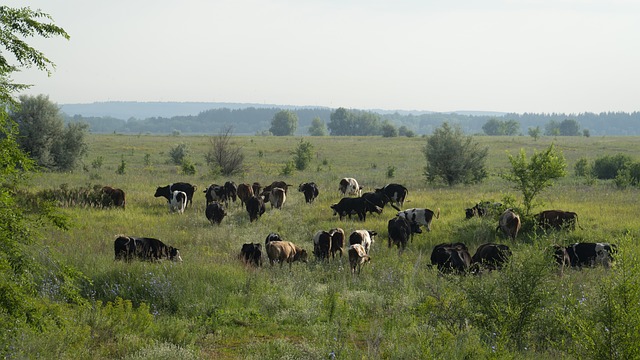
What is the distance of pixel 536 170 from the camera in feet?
55.8

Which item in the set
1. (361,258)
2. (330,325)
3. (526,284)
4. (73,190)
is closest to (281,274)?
(361,258)

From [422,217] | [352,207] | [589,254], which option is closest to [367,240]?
[422,217]

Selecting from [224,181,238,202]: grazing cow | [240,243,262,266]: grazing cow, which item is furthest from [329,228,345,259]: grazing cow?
[224,181,238,202]: grazing cow

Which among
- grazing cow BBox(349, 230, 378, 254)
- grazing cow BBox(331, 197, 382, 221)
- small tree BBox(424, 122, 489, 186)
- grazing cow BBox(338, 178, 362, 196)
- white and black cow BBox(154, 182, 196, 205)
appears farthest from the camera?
small tree BBox(424, 122, 489, 186)

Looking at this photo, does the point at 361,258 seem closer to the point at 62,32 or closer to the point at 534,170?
the point at 534,170

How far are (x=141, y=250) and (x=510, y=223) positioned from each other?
35.6 feet

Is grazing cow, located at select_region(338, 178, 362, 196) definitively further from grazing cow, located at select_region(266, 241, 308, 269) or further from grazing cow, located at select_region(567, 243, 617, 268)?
grazing cow, located at select_region(567, 243, 617, 268)

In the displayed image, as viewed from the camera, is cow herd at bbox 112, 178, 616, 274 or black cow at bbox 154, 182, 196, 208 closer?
cow herd at bbox 112, 178, 616, 274

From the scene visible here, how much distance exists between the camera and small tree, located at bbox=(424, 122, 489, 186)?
32.9 meters

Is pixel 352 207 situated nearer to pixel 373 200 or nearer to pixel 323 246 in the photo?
pixel 373 200

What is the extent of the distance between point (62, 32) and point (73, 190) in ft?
57.7

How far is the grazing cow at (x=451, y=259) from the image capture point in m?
12.1

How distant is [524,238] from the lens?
16.6m

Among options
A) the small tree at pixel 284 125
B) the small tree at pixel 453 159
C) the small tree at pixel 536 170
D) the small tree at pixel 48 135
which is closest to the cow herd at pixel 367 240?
the small tree at pixel 536 170
